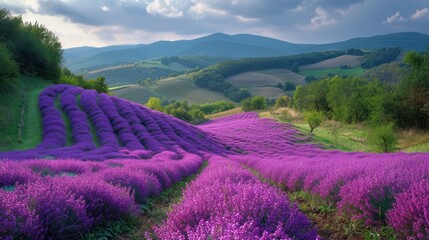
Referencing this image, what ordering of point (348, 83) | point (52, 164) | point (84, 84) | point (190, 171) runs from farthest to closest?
point (348, 83) → point (84, 84) → point (190, 171) → point (52, 164)

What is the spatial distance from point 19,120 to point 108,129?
5.92m

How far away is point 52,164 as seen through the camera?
8672 millimetres

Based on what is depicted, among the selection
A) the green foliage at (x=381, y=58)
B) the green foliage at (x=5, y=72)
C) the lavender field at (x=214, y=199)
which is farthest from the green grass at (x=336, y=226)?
the green foliage at (x=381, y=58)

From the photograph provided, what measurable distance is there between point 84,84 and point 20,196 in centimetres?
5101

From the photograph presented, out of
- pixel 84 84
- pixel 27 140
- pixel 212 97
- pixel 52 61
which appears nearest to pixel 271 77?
pixel 212 97

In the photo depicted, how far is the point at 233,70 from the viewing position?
17512cm

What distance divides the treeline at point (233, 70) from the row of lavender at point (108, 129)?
110m

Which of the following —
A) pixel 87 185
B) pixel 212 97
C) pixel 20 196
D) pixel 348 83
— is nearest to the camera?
pixel 20 196

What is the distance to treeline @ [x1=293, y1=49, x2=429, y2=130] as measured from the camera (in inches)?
1533

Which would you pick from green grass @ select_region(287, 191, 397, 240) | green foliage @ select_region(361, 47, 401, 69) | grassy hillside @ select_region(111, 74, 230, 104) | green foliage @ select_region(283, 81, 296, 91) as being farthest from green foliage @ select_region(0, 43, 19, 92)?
green foliage @ select_region(361, 47, 401, 69)

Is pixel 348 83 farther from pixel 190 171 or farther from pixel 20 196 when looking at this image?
pixel 20 196

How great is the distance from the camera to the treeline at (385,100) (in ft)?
128

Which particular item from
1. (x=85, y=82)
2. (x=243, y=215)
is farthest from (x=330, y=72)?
(x=243, y=215)

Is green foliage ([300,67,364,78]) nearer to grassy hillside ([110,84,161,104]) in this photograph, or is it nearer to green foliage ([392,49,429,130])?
grassy hillside ([110,84,161,104])
